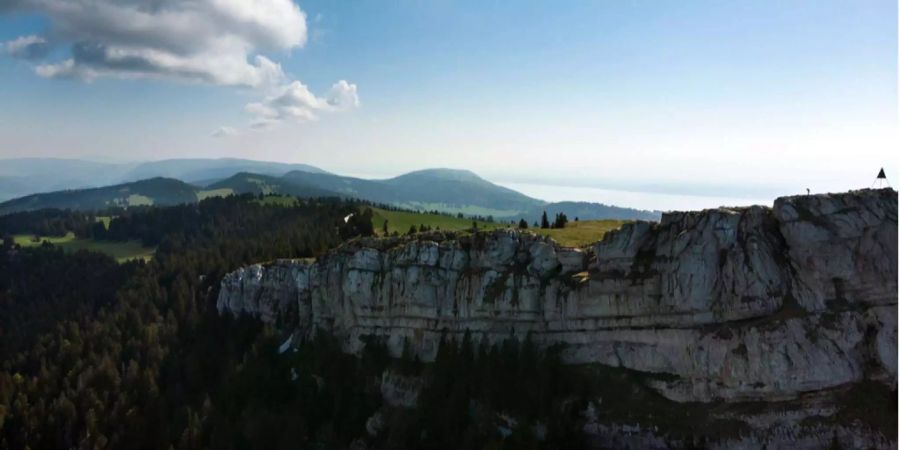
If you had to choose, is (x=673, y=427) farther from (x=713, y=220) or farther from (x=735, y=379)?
(x=713, y=220)

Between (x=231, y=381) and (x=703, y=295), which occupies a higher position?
(x=703, y=295)

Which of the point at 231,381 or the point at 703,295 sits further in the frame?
the point at 231,381

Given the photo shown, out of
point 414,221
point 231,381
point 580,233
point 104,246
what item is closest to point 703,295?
point 580,233

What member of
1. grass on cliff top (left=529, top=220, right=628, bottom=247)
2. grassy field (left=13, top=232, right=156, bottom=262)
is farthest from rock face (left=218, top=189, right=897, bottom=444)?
grassy field (left=13, top=232, right=156, bottom=262)

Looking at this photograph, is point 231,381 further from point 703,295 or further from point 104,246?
point 104,246

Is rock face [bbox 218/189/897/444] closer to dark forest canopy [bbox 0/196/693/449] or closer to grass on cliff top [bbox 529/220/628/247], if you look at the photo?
dark forest canopy [bbox 0/196/693/449]

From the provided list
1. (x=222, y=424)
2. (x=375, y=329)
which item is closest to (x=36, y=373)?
(x=222, y=424)
